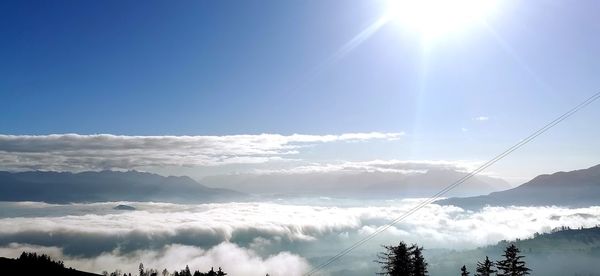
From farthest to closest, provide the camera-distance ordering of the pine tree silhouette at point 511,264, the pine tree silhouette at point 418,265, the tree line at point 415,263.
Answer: the pine tree silhouette at point 418,265 → the tree line at point 415,263 → the pine tree silhouette at point 511,264

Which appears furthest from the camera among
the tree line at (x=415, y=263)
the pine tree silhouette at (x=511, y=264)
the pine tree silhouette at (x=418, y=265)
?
the pine tree silhouette at (x=418, y=265)

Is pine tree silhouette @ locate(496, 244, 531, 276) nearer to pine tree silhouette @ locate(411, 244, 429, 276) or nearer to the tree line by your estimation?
the tree line

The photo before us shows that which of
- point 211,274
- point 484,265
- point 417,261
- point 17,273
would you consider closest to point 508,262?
point 484,265

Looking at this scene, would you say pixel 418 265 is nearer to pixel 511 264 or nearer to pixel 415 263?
pixel 415 263

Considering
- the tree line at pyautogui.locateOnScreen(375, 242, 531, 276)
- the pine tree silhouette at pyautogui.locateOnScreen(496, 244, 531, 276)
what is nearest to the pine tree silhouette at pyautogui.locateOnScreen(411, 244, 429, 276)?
the tree line at pyautogui.locateOnScreen(375, 242, 531, 276)

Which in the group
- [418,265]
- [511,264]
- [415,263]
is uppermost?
[511,264]

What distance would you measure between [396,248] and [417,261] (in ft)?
12.9

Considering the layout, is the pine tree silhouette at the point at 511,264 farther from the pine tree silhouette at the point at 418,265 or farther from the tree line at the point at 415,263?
the pine tree silhouette at the point at 418,265

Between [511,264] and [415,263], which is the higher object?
[511,264]

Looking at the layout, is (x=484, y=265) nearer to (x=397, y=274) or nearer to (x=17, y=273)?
(x=397, y=274)

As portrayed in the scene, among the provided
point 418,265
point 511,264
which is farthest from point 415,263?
point 511,264

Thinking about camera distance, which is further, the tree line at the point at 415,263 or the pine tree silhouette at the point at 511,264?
the tree line at the point at 415,263

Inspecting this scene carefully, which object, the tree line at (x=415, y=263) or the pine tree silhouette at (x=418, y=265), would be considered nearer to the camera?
the tree line at (x=415, y=263)

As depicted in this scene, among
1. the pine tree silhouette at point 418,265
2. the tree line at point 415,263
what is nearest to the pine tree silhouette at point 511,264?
the tree line at point 415,263
